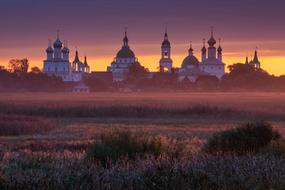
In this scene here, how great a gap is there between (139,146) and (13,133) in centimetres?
2156

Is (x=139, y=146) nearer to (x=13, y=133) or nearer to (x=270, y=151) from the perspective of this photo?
(x=270, y=151)

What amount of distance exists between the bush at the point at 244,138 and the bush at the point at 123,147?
1.92m

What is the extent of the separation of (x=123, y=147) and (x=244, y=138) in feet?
13.6

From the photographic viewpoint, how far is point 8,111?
60.8 metres

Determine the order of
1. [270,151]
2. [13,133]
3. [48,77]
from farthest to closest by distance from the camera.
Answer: [48,77]
[13,133]
[270,151]

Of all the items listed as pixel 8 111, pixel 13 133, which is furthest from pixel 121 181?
pixel 8 111

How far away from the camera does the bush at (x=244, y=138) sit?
19.7 metres

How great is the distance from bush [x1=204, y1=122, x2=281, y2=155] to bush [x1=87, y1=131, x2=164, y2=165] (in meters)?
1.92

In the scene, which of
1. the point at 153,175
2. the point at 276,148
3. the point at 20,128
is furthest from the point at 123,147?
the point at 20,128

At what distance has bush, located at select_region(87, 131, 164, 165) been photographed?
672 inches

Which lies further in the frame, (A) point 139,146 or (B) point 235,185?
(A) point 139,146

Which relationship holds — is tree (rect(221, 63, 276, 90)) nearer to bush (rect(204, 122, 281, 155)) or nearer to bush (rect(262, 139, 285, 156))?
bush (rect(204, 122, 281, 155))

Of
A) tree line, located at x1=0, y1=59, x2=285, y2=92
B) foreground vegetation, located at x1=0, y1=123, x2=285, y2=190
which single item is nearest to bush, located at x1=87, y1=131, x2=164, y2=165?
foreground vegetation, located at x1=0, y1=123, x2=285, y2=190

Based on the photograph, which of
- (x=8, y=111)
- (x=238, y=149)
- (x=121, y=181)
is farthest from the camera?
(x=8, y=111)
